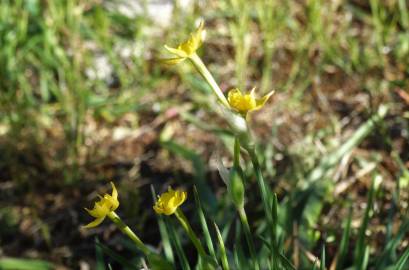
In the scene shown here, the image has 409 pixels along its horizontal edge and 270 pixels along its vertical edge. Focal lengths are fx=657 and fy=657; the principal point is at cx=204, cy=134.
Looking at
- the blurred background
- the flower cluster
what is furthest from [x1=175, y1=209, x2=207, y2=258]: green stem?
the blurred background


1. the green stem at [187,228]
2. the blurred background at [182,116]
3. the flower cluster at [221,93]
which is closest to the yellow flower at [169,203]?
the green stem at [187,228]

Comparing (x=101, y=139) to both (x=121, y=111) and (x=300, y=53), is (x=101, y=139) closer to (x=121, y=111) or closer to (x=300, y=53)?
(x=121, y=111)

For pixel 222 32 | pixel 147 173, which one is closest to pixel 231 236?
pixel 147 173

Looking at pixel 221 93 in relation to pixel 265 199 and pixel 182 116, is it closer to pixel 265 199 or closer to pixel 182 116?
pixel 265 199

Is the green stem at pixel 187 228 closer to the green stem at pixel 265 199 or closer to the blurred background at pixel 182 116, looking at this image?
the green stem at pixel 265 199

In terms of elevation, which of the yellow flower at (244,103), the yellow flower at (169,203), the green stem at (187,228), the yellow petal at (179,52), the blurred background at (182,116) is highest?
the yellow petal at (179,52)

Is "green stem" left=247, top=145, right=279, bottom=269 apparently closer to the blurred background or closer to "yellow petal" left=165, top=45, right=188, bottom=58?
"yellow petal" left=165, top=45, right=188, bottom=58

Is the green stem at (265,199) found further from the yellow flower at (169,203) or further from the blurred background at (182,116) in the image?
the blurred background at (182,116)

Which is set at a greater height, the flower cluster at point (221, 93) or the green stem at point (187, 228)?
the flower cluster at point (221, 93)

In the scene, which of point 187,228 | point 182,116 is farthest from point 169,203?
point 182,116

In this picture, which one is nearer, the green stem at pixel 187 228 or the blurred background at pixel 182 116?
the green stem at pixel 187 228
